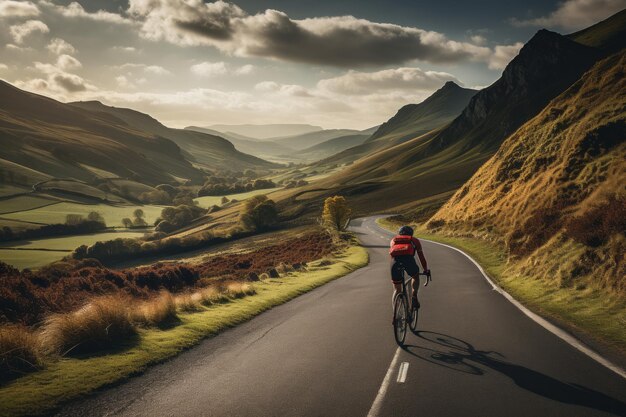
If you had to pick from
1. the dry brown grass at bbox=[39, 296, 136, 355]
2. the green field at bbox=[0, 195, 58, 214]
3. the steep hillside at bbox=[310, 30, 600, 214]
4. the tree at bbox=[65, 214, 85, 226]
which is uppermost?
the steep hillside at bbox=[310, 30, 600, 214]

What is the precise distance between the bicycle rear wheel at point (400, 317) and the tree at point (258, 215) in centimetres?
9616

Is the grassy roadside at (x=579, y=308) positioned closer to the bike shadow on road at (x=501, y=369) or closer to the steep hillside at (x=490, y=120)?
the bike shadow on road at (x=501, y=369)

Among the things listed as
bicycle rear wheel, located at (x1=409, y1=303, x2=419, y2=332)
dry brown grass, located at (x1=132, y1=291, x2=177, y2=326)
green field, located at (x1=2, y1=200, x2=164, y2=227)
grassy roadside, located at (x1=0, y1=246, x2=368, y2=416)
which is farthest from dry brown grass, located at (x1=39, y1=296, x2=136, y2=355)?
green field, located at (x1=2, y1=200, x2=164, y2=227)

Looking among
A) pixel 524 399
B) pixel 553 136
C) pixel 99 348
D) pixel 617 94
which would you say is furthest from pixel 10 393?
pixel 553 136

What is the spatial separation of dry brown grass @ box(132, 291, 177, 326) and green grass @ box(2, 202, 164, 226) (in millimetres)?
137793

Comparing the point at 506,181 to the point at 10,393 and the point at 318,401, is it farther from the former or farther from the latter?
the point at 10,393

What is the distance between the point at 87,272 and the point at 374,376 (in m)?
21.6

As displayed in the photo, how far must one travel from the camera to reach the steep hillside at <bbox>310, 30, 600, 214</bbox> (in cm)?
14020

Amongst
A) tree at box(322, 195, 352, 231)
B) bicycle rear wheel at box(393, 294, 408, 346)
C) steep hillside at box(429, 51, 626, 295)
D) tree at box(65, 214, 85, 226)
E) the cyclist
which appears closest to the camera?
bicycle rear wheel at box(393, 294, 408, 346)

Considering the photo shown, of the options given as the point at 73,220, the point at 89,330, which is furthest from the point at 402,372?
the point at 73,220

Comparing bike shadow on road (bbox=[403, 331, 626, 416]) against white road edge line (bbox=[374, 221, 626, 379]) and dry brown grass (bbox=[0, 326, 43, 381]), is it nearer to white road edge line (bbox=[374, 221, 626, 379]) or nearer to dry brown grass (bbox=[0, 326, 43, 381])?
white road edge line (bbox=[374, 221, 626, 379])

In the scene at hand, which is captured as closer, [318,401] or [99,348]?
[318,401]

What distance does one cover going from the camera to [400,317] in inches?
391

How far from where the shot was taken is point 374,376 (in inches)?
303
